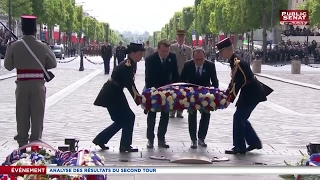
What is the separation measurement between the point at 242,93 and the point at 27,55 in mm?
3167

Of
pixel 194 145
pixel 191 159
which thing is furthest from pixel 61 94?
pixel 191 159


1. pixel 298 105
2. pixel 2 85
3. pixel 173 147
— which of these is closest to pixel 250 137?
pixel 173 147

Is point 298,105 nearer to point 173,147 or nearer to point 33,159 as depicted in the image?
point 173,147

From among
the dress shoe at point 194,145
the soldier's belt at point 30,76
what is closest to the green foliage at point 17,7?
the dress shoe at point 194,145

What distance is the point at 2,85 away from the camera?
1025 inches

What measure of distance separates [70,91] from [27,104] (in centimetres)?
1349

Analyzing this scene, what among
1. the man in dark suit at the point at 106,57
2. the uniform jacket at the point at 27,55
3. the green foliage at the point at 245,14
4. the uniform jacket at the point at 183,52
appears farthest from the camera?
the green foliage at the point at 245,14

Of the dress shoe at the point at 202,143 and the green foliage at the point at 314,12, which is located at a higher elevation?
the green foliage at the point at 314,12

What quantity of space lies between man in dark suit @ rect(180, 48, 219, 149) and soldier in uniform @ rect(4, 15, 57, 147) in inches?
94.2

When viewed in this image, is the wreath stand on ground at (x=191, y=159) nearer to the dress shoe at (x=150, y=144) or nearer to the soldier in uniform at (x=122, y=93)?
the soldier in uniform at (x=122, y=93)

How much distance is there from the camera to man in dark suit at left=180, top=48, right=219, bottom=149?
1102 centimetres

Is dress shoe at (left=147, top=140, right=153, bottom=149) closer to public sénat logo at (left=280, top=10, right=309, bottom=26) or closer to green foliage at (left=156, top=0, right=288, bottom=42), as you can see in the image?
green foliage at (left=156, top=0, right=288, bottom=42)

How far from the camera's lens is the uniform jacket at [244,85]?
10141mm

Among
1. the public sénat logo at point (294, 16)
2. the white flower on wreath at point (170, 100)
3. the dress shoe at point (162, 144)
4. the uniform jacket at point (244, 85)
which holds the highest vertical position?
the public sénat logo at point (294, 16)
